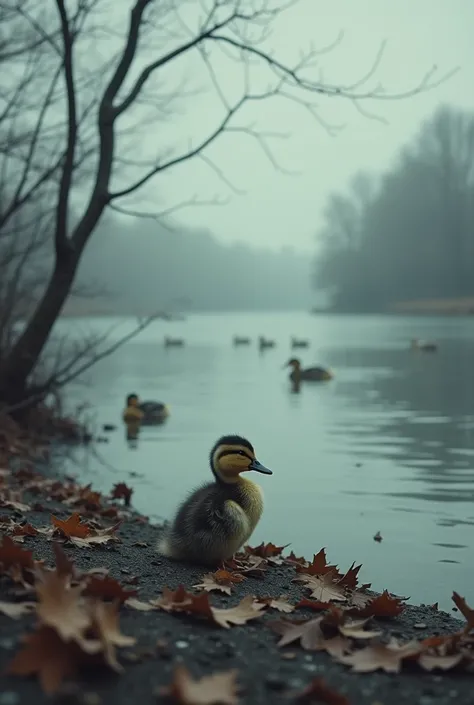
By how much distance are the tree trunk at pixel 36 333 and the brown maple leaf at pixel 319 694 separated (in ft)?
27.1

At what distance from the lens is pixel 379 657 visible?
11.2 feet

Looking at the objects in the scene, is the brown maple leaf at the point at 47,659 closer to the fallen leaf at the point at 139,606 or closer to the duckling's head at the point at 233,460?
the fallen leaf at the point at 139,606

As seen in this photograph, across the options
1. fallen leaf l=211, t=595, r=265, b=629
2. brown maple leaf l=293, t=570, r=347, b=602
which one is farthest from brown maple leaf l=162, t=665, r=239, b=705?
brown maple leaf l=293, t=570, r=347, b=602

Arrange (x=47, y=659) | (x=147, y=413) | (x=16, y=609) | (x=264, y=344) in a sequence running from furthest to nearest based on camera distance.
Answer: (x=264, y=344), (x=147, y=413), (x=16, y=609), (x=47, y=659)

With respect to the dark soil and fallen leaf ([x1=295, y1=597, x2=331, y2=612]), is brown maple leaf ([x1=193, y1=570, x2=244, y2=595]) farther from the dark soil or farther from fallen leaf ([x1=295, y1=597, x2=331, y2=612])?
fallen leaf ([x1=295, y1=597, x2=331, y2=612])

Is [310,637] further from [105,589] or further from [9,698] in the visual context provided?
[9,698]

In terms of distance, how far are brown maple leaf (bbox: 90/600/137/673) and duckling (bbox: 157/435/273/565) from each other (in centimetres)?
196

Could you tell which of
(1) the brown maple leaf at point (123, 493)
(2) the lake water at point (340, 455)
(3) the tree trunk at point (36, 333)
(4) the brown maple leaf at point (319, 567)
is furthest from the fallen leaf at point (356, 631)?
(3) the tree trunk at point (36, 333)

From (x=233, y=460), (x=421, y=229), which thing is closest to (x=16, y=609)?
(x=233, y=460)

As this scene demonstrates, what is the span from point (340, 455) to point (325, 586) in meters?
6.29

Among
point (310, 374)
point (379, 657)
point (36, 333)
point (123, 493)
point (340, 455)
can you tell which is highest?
point (36, 333)

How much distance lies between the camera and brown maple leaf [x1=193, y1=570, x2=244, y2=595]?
4391mm

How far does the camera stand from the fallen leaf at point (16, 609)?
10.5 ft

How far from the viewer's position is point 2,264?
41.1ft
